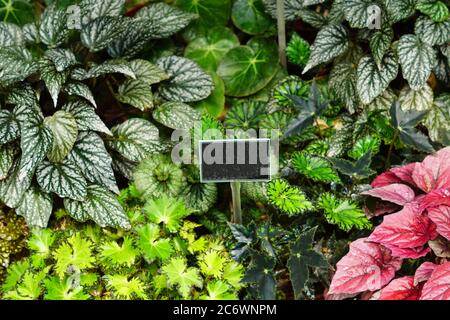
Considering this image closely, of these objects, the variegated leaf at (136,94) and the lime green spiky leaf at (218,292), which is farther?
the variegated leaf at (136,94)

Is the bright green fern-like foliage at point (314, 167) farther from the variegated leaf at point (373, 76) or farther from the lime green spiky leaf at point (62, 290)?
the lime green spiky leaf at point (62, 290)

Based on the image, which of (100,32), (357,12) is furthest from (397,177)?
(100,32)

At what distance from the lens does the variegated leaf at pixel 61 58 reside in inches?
Result: 84.2

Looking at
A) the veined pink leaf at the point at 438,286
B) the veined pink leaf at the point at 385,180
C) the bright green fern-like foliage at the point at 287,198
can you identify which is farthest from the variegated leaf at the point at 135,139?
the veined pink leaf at the point at 438,286

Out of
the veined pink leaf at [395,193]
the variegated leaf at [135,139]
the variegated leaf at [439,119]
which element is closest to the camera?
the veined pink leaf at [395,193]

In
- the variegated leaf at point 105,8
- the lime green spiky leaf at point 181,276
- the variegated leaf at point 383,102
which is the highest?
the variegated leaf at point 105,8

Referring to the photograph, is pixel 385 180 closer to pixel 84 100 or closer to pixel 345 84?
pixel 345 84

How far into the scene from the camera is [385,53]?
2.33 metres

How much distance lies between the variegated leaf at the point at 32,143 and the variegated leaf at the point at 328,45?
3.18 feet

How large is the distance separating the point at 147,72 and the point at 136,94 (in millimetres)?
101

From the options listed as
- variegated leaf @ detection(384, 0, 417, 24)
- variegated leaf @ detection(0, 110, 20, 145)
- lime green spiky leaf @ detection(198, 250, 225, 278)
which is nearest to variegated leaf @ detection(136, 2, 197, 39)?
variegated leaf @ detection(0, 110, 20, 145)
